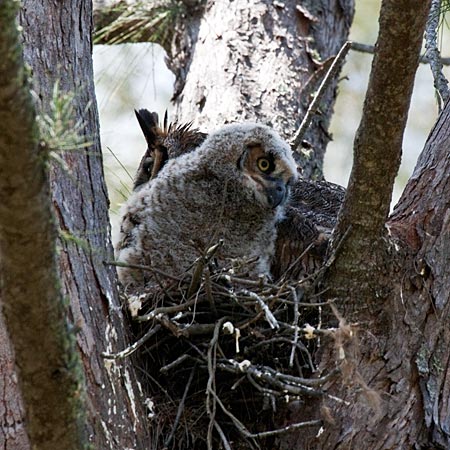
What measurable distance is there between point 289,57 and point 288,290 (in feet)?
6.95

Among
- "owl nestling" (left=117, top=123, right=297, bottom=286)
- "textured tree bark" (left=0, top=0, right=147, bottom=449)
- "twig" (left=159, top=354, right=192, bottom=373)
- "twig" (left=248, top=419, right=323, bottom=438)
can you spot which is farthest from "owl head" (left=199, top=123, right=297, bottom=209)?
"twig" (left=248, top=419, right=323, bottom=438)

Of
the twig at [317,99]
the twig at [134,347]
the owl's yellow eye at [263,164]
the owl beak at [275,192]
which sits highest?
the twig at [317,99]

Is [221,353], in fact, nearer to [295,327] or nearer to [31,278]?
[295,327]

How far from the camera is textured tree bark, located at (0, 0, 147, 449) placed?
2.65 meters

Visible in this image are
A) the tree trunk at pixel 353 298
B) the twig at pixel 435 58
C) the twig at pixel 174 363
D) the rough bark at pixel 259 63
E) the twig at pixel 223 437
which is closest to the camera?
the tree trunk at pixel 353 298

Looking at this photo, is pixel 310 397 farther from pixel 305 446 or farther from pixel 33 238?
pixel 33 238

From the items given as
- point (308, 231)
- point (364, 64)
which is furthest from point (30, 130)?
point (364, 64)

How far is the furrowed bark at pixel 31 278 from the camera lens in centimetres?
193

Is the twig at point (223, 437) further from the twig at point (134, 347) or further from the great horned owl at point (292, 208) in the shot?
the great horned owl at point (292, 208)

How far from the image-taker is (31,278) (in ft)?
Result: 6.93

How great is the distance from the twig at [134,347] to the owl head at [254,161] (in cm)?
110

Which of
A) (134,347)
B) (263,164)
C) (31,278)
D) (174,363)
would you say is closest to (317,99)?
(263,164)

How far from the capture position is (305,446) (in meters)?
3.09

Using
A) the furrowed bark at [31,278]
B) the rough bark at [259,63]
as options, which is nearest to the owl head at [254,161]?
the rough bark at [259,63]
